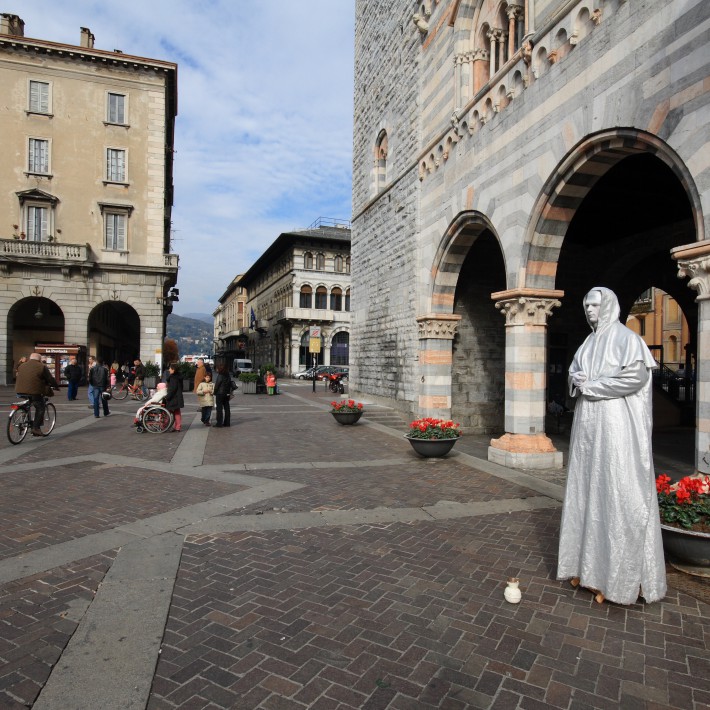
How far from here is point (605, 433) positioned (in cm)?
377

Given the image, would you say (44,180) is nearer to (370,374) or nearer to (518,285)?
(370,374)

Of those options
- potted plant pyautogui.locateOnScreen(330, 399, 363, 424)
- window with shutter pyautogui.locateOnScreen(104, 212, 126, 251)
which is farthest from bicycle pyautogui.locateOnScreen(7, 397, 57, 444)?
window with shutter pyautogui.locateOnScreen(104, 212, 126, 251)

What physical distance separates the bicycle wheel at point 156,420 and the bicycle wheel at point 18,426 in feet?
7.83

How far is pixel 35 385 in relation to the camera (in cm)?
1052

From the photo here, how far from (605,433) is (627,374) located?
456mm

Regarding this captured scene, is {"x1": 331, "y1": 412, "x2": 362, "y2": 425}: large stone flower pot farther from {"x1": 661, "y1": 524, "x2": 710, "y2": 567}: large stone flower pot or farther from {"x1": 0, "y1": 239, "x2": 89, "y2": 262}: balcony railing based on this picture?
{"x1": 0, "y1": 239, "x2": 89, "y2": 262}: balcony railing

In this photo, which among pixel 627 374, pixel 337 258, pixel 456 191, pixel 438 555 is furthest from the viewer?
pixel 337 258

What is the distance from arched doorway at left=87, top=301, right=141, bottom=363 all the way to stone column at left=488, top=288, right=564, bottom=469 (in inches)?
1004

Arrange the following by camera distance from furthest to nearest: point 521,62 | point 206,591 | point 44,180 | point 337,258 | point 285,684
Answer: point 337,258 < point 44,180 < point 521,62 < point 206,591 < point 285,684

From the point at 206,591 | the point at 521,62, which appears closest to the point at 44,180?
the point at 521,62

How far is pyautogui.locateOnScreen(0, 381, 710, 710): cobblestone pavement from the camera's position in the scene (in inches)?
113

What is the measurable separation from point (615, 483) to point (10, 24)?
37919mm

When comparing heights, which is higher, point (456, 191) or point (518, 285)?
point (456, 191)

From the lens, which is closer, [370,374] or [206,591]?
[206,591]
